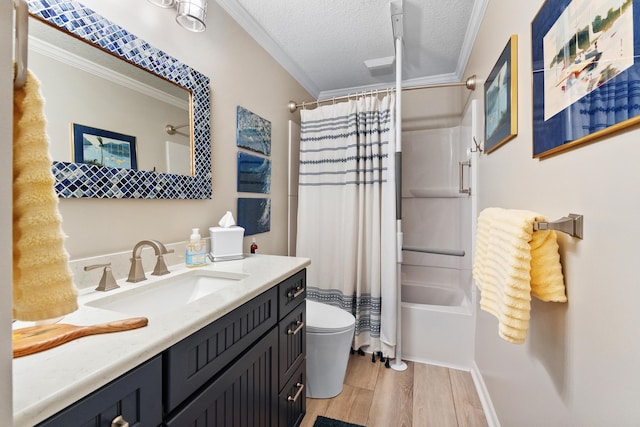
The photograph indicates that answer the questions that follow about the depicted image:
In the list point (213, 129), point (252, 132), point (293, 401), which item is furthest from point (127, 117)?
point (293, 401)

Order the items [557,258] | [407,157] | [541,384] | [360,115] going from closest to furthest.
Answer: [557,258]
[541,384]
[360,115]
[407,157]

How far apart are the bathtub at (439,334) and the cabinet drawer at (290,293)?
42.4 inches

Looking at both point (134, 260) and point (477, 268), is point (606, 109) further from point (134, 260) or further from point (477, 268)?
point (134, 260)

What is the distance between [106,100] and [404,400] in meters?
2.11

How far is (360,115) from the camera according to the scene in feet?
7.13

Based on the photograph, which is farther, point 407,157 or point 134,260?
point 407,157

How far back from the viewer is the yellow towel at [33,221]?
1.19ft

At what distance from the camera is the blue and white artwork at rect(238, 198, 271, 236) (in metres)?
1.85

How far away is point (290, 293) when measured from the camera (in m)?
1.33

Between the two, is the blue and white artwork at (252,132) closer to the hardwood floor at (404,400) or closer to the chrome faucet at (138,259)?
the chrome faucet at (138,259)

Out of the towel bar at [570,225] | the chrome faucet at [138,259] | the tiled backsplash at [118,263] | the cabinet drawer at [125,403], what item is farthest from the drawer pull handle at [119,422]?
the towel bar at [570,225]

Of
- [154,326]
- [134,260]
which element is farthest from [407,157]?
[154,326]

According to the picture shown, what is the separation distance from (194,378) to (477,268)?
117cm

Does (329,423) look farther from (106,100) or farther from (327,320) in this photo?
(106,100)
